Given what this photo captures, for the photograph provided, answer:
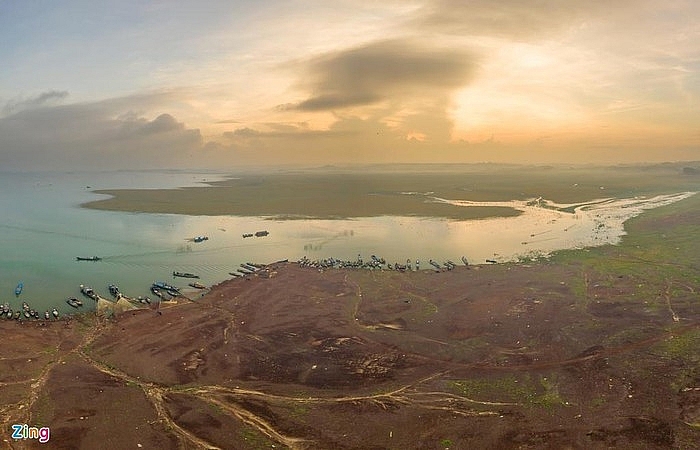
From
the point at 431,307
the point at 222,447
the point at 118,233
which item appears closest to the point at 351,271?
the point at 431,307

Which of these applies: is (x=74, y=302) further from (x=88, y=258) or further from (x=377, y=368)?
(x=377, y=368)

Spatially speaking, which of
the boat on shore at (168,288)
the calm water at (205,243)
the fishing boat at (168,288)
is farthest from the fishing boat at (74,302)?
the fishing boat at (168,288)

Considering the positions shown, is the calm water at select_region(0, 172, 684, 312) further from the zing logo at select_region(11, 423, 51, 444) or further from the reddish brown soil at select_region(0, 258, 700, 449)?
the zing logo at select_region(11, 423, 51, 444)

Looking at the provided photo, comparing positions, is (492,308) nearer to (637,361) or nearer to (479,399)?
(637,361)

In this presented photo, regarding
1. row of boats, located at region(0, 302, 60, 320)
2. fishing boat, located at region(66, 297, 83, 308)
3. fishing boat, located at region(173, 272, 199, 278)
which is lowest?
row of boats, located at region(0, 302, 60, 320)

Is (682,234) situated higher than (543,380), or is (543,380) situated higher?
(682,234)

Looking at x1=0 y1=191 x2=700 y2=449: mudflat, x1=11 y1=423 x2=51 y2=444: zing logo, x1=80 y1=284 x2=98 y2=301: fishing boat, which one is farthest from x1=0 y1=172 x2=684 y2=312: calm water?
x1=11 y1=423 x2=51 y2=444: zing logo
